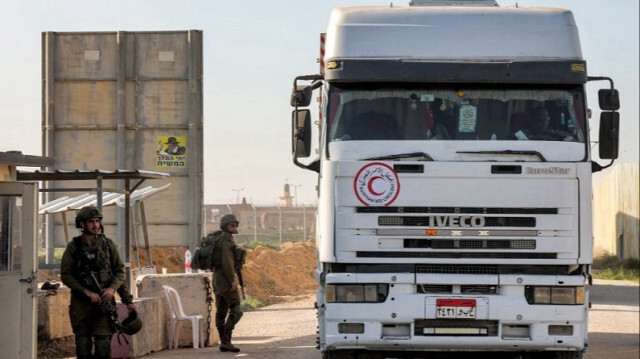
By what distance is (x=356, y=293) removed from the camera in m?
12.0

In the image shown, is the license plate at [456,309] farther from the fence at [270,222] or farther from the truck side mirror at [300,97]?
the fence at [270,222]

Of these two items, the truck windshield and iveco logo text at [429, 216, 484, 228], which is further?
the truck windshield

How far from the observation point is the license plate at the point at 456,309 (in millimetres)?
11953

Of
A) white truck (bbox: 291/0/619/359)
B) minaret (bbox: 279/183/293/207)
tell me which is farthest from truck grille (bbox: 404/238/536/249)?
minaret (bbox: 279/183/293/207)

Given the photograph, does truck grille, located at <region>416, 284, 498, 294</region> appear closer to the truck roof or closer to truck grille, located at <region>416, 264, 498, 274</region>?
truck grille, located at <region>416, 264, 498, 274</region>

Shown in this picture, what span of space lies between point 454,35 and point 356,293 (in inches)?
107

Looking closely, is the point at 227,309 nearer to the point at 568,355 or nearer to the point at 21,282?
the point at 21,282

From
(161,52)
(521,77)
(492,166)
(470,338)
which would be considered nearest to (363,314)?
(470,338)

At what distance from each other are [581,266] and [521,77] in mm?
1886

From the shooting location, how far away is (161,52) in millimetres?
25344

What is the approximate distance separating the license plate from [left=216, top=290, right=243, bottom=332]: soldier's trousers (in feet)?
17.7

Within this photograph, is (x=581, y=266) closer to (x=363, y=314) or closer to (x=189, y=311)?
(x=363, y=314)

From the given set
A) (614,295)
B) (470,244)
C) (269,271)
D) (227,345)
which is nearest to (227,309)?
(227,345)

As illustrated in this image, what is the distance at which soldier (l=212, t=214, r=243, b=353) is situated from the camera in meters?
16.8
